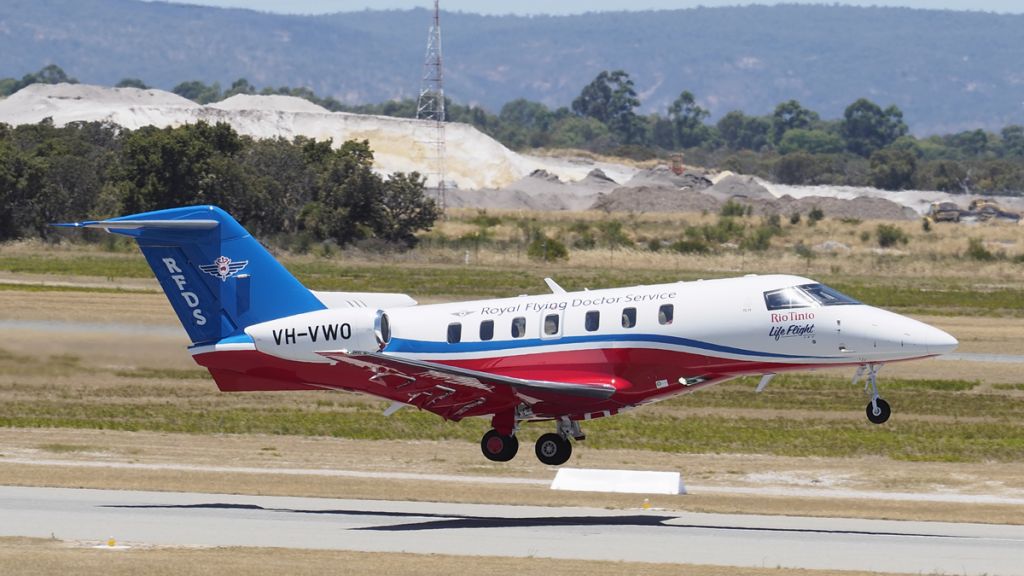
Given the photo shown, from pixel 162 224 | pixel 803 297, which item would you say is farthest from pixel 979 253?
pixel 162 224

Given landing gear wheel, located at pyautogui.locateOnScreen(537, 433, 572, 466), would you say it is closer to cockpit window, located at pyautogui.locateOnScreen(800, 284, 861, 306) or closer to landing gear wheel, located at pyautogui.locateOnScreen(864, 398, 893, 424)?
cockpit window, located at pyautogui.locateOnScreen(800, 284, 861, 306)

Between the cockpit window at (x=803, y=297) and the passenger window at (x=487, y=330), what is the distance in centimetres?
597

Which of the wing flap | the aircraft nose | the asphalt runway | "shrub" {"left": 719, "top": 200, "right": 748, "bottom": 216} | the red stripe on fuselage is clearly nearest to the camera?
the asphalt runway

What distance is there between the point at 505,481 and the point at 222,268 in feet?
29.3

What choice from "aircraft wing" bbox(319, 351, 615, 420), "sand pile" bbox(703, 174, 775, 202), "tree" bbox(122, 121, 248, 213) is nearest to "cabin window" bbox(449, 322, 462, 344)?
"aircraft wing" bbox(319, 351, 615, 420)

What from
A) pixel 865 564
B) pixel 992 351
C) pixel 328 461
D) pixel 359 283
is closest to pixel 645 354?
pixel 865 564

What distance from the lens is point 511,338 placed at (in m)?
34.2

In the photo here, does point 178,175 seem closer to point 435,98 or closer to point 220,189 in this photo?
point 220,189

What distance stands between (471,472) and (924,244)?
3115 inches

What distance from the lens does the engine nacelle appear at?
116 feet

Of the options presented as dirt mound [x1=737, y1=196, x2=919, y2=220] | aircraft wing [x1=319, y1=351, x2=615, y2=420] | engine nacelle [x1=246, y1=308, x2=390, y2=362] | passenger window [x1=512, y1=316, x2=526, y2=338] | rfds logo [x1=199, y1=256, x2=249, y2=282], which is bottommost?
aircraft wing [x1=319, y1=351, x2=615, y2=420]

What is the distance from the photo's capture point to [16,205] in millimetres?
100375

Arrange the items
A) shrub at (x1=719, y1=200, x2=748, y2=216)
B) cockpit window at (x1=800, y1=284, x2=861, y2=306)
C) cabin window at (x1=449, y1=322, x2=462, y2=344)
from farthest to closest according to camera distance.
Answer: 1. shrub at (x1=719, y1=200, x2=748, y2=216)
2. cabin window at (x1=449, y1=322, x2=462, y2=344)
3. cockpit window at (x1=800, y1=284, x2=861, y2=306)

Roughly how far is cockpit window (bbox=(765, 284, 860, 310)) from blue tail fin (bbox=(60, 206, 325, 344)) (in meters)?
10.6
